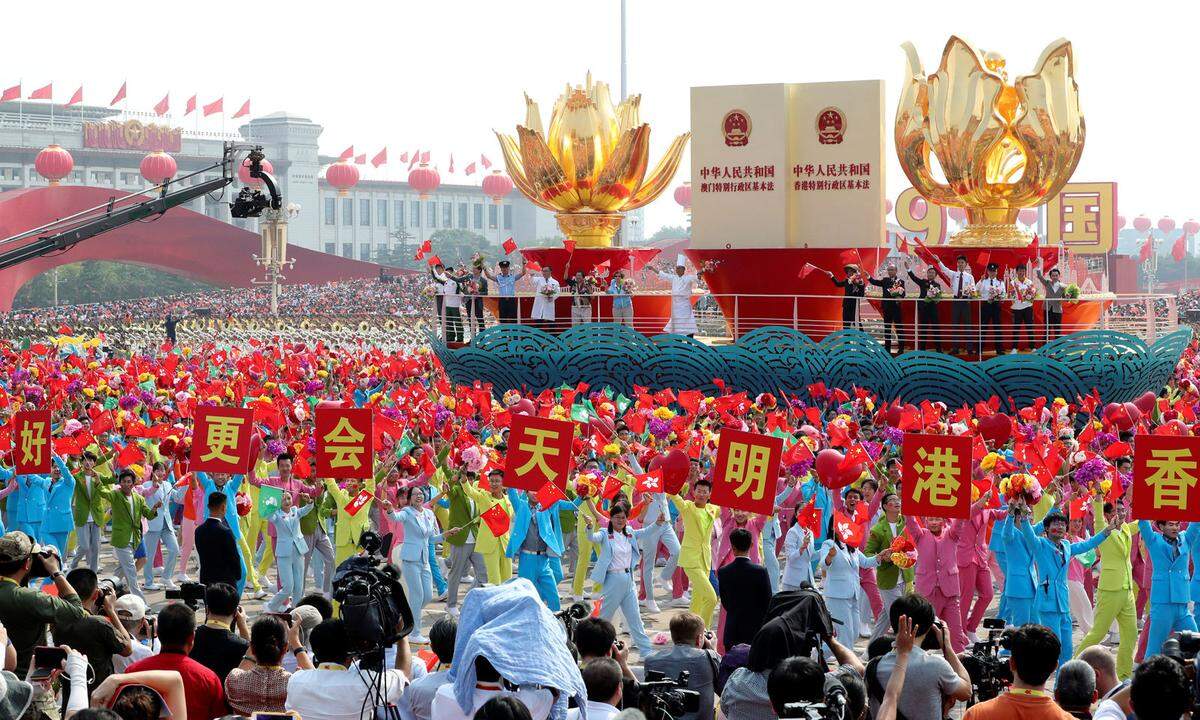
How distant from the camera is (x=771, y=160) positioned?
82.1 ft

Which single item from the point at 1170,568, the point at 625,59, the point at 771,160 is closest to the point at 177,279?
the point at 625,59

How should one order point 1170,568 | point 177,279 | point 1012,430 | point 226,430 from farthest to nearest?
point 177,279 < point 1012,430 < point 226,430 < point 1170,568

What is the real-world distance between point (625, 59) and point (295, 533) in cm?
2336

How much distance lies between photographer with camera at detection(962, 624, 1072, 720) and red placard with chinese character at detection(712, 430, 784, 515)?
511 cm

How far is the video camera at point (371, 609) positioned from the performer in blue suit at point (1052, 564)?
557cm

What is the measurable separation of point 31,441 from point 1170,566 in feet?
28.4

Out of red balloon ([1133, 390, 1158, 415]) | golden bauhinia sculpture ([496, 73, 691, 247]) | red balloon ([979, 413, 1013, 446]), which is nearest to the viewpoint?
red balloon ([979, 413, 1013, 446])

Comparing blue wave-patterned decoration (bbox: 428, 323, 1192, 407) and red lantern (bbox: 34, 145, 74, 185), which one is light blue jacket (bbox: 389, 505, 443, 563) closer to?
blue wave-patterned decoration (bbox: 428, 323, 1192, 407)

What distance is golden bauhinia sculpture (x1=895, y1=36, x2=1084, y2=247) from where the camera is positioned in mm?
22828

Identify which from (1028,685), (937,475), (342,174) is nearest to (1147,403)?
(937,475)

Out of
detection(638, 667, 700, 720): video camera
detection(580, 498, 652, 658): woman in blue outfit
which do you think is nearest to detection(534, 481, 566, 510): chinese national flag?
detection(580, 498, 652, 658): woman in blue outfit

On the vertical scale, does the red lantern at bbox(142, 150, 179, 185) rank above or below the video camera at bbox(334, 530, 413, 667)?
above

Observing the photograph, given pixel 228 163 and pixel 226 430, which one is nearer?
pixel 226 430

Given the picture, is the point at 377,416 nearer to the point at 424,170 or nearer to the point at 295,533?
the point at 295,533
